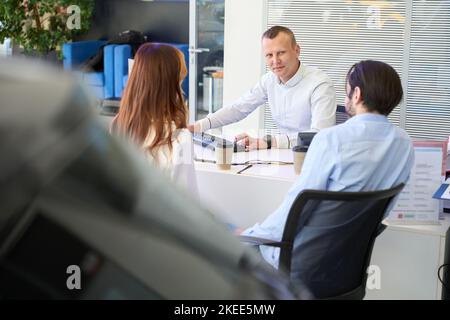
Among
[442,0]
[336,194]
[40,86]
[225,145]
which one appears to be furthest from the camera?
[442,0]

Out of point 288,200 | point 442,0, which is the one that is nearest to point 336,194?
point 288,200

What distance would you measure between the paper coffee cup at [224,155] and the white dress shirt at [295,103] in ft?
2.51

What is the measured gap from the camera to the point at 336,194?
193cm

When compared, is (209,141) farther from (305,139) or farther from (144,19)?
(144,19)

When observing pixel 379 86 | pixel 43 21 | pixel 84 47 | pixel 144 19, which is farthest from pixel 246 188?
pixel 43 21

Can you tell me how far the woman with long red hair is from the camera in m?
2.38

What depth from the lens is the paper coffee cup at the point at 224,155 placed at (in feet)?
9.54

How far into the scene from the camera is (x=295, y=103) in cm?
385

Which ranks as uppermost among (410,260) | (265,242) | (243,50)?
(243,50)

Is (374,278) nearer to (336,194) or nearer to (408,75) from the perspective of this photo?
(336,194)

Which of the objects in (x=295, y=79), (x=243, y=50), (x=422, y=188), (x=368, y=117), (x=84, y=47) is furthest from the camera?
(x=84, y=47)

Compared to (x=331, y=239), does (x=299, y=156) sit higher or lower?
higher

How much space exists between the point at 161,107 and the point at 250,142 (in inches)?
38.9

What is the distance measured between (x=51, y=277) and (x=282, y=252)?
1.86 metres
